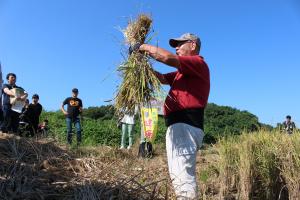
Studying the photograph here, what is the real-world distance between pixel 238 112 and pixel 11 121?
71.1ft

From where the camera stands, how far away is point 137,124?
17.4 meters

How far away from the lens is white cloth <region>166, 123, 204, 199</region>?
12.3 ft

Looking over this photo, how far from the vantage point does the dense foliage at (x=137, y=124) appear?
14363 millimetres

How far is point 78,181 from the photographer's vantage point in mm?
3379

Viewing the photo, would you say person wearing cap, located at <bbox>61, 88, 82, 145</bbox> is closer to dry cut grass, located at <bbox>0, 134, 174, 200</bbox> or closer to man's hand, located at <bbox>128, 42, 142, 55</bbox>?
dry cut grass, located at <bbox>0, 134, 174, 200</bbox>

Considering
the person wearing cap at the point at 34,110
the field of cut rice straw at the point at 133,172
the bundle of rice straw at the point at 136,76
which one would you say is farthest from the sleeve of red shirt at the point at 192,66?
the person wearing cap at the point at 34,110

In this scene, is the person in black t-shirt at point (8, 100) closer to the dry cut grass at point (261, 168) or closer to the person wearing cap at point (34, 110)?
the person wearing cap at point (34, 110)

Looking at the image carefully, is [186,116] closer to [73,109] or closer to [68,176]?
[68,176]

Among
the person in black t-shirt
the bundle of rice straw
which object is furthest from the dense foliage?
the bundle of rice straw

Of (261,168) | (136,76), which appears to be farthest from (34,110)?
(136,76)

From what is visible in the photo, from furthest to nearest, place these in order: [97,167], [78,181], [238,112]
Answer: [238,112] < [97,167] < [78,181]

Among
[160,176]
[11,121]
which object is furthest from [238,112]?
[160,176]

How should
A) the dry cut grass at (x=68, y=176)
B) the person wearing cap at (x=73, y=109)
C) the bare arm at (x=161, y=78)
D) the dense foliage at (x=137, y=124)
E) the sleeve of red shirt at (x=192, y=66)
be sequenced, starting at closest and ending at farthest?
1. the dry cut grass at (x=68, y=176)
2. the sleeve of red shirt at (x=192, y=66)
3. the bare arm at (x=161, y=78)
4. the person wearing cap at (x=73, y=109)
5. the dense foliage at (x=137, y=124)

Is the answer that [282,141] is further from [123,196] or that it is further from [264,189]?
[123,196]
